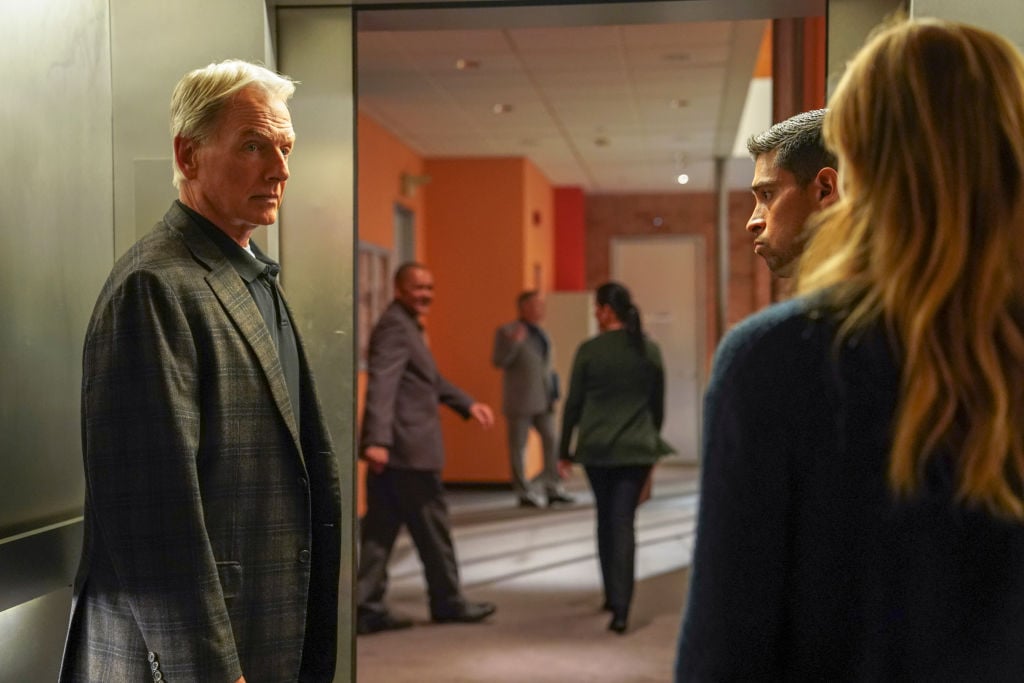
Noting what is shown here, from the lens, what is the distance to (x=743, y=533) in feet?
3.18

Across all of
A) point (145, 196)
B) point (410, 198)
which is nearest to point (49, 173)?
Answer: point (145, 196)

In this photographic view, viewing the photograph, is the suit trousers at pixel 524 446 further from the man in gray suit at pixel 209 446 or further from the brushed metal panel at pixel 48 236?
the man in gray suit at pixel 209 446

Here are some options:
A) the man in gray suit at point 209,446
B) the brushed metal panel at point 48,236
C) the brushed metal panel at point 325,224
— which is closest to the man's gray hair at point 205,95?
the man in gray suit at point 209,446

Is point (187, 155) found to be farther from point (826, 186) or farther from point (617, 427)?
point (617, 427)

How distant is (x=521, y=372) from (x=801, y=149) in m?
8.09

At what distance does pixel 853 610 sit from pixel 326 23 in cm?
194

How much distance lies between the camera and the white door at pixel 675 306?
1349 centimetres

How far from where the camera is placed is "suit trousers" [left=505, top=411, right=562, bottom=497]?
956 centimetres

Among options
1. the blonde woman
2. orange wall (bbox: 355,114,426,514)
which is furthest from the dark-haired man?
orange wall (bbox: 355,114,426,514)

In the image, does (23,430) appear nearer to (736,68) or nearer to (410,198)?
(736,68)

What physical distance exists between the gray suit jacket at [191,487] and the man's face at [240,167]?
2.3 inches

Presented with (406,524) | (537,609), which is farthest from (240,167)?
(537,609)

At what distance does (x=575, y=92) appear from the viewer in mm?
7816

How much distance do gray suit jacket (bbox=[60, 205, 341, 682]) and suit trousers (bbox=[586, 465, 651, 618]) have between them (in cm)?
352
